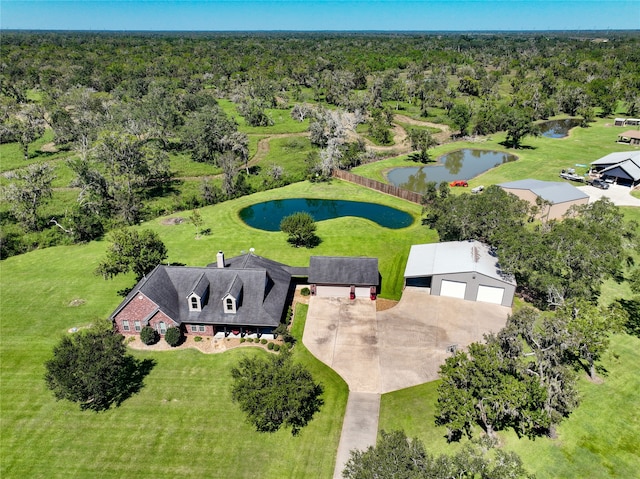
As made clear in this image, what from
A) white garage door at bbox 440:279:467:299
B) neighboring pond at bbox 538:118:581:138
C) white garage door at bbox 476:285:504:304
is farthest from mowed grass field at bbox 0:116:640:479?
neighboring pond at bbox 538:118:581:138

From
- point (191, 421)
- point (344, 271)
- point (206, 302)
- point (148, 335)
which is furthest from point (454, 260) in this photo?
point (148, 335)

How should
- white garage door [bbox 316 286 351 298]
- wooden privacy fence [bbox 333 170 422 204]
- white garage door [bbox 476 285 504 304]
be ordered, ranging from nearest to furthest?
white garage door [bbox 476 285 504 304] → white garage door [bbox 316 286 351 298] → wooden privacy fence [bbox 333 170 422 204]

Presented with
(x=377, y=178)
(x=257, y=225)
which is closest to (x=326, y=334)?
(x=257, y=225)

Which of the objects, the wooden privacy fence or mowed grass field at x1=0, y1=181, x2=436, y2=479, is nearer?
mowed grass field at x1=0, y1=181, x2=436, y2=479

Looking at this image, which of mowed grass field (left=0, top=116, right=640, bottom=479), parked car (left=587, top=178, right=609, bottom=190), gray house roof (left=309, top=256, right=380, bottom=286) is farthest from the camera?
parked car (left=587, top=178, right=609, bottom=190)

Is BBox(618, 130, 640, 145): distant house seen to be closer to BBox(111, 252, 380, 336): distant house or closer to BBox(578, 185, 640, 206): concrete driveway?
BBox(578, 185, 640, 206): concrete driveway

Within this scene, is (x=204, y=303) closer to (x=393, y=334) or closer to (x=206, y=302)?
(x=206, y=302)

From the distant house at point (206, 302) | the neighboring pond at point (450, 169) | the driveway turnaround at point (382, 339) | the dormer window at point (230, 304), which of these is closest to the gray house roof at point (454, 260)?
the driveway turnaround at point (382, 339)
